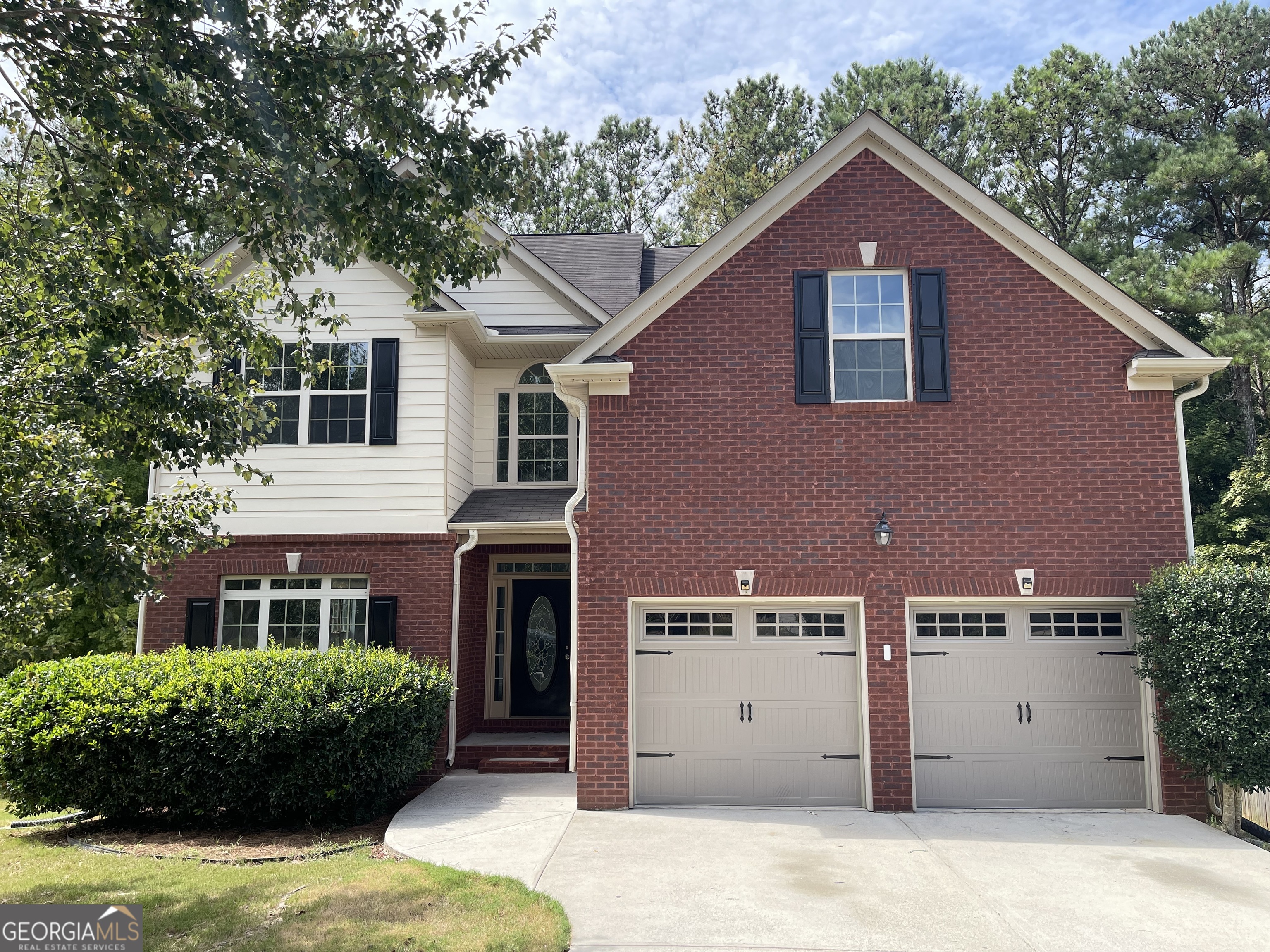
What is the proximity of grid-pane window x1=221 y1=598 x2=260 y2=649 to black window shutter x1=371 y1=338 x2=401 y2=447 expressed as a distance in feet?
9.20

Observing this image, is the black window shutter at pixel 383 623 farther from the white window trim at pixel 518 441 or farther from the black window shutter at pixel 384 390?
the white window trim at pixel 518 441

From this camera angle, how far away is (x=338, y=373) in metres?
12.5

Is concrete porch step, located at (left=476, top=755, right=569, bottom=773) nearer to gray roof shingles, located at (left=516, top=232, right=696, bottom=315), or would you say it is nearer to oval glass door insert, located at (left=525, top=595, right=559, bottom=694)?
oval glass door insert, located at (left=525, top=595, right=559, bottom=694)

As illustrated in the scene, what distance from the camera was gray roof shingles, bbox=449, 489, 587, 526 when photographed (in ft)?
39.7

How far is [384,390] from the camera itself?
40.2 ft

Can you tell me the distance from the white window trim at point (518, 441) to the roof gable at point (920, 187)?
3281 millimetres

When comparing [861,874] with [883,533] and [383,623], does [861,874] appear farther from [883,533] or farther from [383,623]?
[383,623]

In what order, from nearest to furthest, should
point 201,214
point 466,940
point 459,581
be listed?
point 466,940, point 201,214, point 459,581

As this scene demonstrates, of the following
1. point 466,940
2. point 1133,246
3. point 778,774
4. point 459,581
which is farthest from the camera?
point 1133,246

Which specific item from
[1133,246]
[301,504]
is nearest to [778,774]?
[301,504]

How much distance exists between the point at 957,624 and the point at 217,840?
8.17m

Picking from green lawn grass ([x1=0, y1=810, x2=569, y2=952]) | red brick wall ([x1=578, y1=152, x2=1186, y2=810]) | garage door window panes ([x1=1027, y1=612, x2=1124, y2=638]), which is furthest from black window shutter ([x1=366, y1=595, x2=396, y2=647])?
garage door window panes ([x1=1027, y1=612, x2=1124, y2=638])

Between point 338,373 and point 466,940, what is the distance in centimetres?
846

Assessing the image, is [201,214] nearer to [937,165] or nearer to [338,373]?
[338,373]
